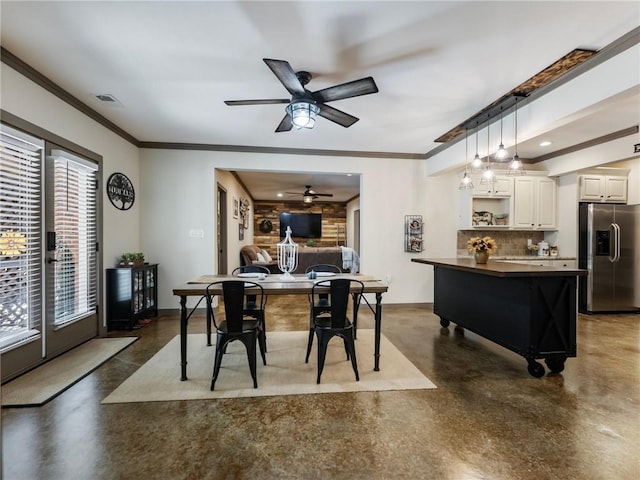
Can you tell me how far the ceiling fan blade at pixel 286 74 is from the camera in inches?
81.2

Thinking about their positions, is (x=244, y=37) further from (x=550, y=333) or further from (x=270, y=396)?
(x=550, y=333)

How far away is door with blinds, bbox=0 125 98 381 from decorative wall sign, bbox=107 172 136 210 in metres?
0.35

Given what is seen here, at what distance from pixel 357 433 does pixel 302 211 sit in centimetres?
909

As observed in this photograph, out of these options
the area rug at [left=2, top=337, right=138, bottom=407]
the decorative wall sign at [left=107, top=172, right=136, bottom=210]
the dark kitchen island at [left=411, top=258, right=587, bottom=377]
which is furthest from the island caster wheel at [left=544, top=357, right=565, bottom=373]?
the decorative wall sign at [left=107, top=172, right=136, bottom=210]

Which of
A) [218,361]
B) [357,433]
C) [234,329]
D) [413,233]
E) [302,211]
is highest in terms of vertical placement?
[302,211]

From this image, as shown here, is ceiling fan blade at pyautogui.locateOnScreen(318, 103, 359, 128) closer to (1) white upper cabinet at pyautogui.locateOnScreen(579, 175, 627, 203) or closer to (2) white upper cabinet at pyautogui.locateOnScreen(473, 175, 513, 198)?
(2) white upper cabinet at pyautogui.locateOnScreen(473, 175, 513, 198)

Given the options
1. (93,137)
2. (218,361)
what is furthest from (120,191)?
(218,361)

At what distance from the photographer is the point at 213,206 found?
4906 millimetres

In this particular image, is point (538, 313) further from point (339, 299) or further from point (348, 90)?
point (348, 90)

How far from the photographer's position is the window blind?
2531mm

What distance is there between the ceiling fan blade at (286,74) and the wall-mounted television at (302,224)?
8.04 m

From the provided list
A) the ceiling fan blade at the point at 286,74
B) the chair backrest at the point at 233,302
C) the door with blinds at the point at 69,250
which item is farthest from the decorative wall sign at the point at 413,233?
the door with blinds at the point at 69,250

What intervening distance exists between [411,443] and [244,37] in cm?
291

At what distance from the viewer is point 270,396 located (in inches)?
95.7
